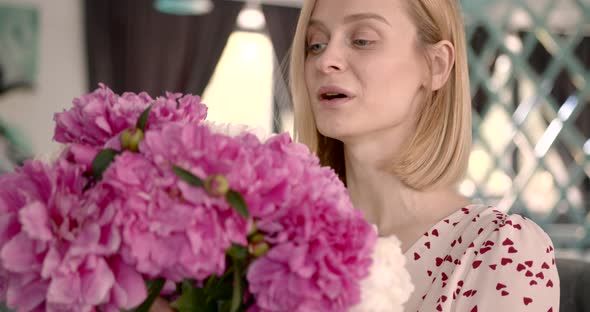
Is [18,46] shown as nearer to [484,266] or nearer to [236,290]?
[484,266]

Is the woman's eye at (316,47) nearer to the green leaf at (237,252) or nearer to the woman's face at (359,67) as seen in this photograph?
the woman's face at (359,67)

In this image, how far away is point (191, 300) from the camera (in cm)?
33

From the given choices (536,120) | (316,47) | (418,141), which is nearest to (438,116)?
(418,141)

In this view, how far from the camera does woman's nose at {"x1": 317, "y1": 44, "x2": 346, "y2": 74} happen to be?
26.4 inches

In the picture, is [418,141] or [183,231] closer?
[183,231]

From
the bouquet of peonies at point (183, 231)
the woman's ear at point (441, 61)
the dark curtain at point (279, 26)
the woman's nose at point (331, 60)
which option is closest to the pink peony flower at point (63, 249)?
the bouquet of peonies at point (183, 231)

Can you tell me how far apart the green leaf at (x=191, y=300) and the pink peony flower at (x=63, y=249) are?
27mm

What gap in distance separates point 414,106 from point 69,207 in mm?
497

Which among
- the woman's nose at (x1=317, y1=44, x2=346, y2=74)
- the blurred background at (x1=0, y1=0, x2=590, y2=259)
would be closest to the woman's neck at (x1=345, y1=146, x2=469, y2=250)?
the woman's nose at (x1=317, y1=44, x2=346, y2=74)

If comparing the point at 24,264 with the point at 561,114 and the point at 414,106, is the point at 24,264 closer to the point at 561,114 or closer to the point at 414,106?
the point at 414,106

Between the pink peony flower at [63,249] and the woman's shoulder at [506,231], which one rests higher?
the pink peony flower at [63,249]

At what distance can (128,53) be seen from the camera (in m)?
3.07

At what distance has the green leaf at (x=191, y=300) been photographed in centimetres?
33

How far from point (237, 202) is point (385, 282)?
0.27 ft
